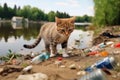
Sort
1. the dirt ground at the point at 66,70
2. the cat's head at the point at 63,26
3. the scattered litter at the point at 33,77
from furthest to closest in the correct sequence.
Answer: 1. the cat's head at the point at 63,26
2. the dirt ground at the point at 66,70
3. the scattered litter at the point at 33,77

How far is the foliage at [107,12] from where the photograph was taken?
1624 inches

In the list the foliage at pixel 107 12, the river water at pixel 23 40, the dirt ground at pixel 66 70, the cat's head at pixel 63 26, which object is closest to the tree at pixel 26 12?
the foliage at pixel 107 12

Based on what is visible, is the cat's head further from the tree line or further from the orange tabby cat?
the tree line

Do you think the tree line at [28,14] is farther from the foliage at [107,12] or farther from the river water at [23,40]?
the river water at [23,40]

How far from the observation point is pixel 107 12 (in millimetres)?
42719

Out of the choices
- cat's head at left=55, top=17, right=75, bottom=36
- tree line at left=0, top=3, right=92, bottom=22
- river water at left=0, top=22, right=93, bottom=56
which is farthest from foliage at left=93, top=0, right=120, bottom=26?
tree line at left=0, top=3, right=92, bottom=22

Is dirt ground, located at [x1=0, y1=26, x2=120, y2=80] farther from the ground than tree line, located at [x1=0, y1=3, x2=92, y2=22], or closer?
farther from the ground

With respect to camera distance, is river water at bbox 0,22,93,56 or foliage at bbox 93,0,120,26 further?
foliage at bbox 93,0,120,26

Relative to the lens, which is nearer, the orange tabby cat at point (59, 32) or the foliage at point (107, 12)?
the orange tabby cat at point (59, 32)

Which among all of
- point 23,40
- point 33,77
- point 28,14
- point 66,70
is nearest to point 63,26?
point 66,70

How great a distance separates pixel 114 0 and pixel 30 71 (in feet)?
112

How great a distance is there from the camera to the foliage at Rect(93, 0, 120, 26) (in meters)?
41.3

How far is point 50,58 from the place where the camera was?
1067 centimetres

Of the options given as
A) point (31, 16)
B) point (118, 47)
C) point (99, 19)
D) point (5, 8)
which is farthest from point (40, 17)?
point (118, 47)
